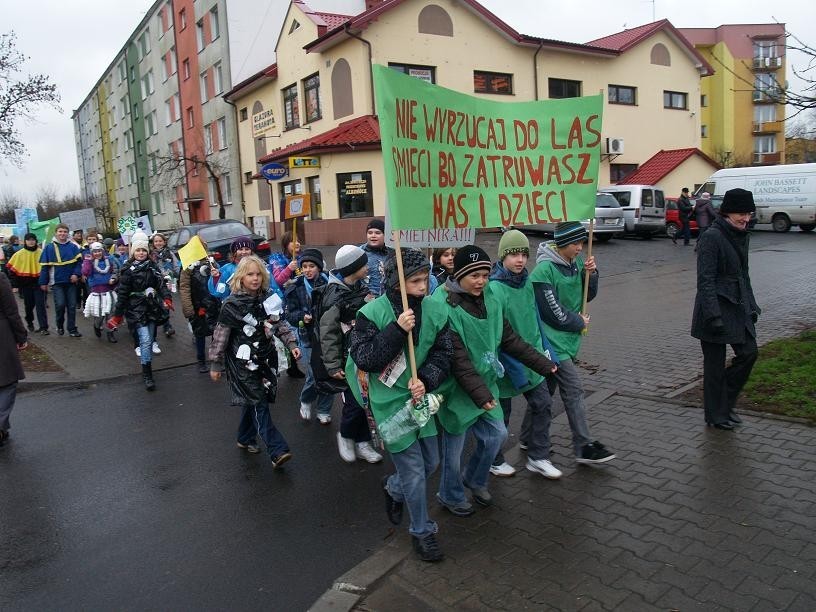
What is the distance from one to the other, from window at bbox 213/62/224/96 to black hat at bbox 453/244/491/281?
3455 centimetres

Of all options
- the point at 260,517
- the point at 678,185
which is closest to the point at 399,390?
the point at 260,517

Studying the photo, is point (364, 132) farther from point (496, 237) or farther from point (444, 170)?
point (444, 170)

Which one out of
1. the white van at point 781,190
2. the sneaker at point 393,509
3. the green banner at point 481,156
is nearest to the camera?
the green banner at point 481,156

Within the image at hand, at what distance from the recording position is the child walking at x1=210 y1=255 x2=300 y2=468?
17.5 ft

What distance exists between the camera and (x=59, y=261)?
11.8 metres

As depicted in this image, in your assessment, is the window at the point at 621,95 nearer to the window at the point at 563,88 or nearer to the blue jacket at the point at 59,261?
the window at the point at 563,88

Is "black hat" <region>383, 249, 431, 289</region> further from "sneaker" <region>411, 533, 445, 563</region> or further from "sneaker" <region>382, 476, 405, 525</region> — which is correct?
"sneaker" <region>411, 533, 445, 563</region>

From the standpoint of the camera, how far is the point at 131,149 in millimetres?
54656

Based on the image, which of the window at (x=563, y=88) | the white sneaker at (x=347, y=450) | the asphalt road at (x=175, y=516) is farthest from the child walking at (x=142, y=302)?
the window at (x=563, y=88)

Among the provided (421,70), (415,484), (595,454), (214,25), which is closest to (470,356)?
(415,484)

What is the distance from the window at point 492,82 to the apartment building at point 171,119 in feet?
44.9

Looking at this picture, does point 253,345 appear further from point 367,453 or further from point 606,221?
point 606,221

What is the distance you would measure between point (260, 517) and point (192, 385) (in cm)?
434

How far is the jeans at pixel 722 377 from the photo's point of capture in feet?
17.7
